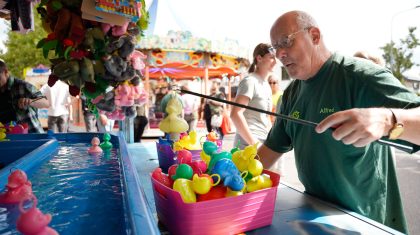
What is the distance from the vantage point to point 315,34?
5.08 ft

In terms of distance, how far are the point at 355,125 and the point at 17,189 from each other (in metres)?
1.24

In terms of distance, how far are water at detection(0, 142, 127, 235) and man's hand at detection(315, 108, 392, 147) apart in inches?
29.2

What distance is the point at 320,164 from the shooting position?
145 cm

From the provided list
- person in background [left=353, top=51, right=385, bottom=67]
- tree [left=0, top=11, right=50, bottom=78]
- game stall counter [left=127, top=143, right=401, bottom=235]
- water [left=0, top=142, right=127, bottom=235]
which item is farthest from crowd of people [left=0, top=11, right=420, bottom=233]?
tree [left=0, top=11, right=50, bottom=78]

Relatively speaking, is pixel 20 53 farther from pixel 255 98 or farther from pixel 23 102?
pixel 255 98

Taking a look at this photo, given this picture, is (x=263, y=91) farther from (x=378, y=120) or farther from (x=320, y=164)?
(x=378, y=120)

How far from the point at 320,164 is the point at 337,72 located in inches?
17.3

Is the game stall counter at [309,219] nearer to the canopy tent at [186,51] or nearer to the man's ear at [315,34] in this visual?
the man's ear at [315,34]

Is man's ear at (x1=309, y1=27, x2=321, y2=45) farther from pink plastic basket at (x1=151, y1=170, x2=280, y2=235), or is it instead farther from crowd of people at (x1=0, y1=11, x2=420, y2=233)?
pink plastic basket at (x1=151, y1=170, x2=280, y2=235)

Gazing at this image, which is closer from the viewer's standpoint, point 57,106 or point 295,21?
point 295,21

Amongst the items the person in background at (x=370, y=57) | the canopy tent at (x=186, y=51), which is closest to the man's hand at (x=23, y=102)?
the person in background at (x=370, y=57)

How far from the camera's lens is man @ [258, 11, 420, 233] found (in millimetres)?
1356

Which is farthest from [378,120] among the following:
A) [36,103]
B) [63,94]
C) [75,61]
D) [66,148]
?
[63,94]

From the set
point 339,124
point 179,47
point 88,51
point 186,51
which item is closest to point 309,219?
point 339,124
